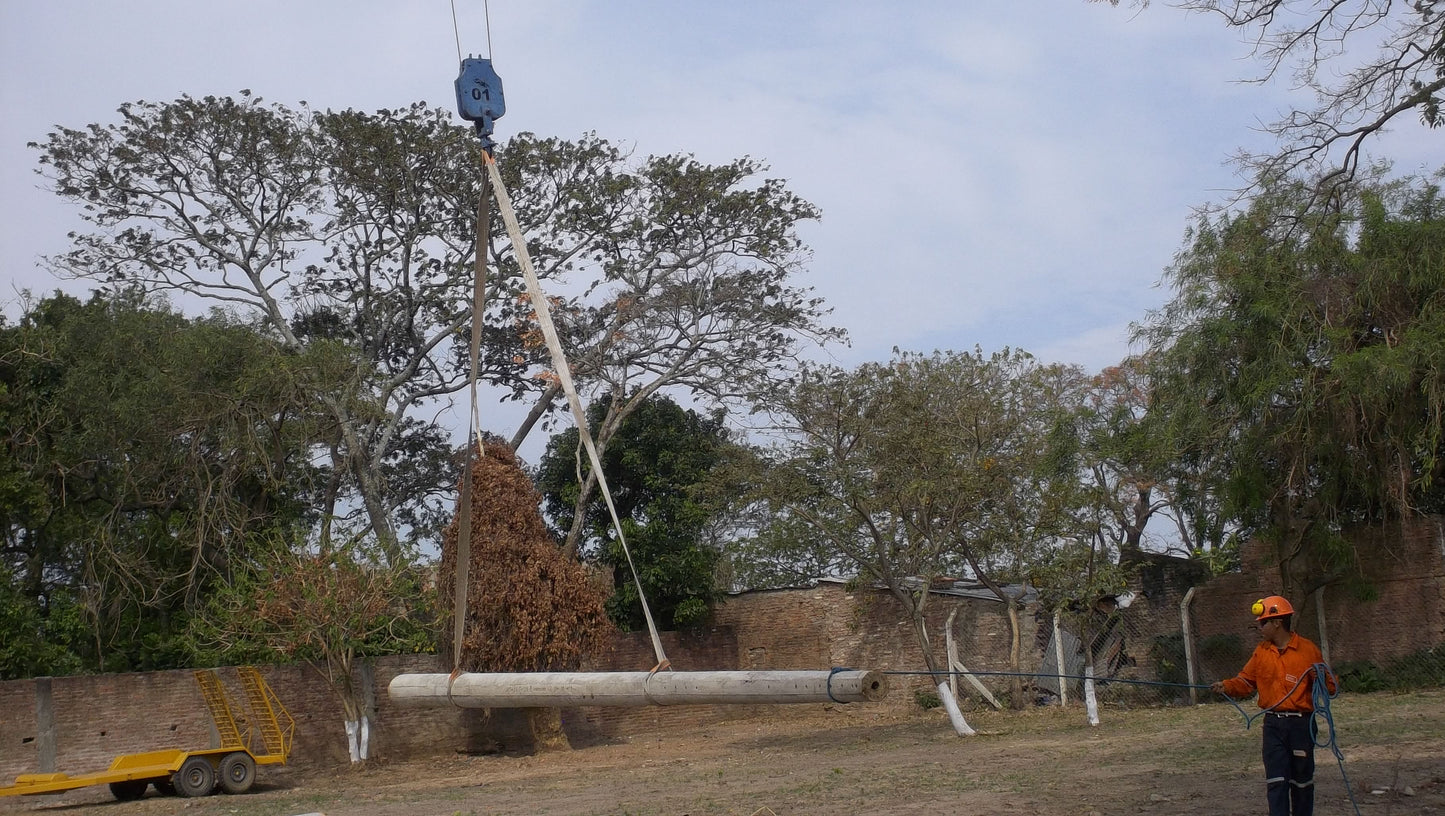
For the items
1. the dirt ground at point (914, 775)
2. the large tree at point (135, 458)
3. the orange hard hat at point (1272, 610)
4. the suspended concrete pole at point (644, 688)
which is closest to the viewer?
the suspended concrete pole at point (644, 688)

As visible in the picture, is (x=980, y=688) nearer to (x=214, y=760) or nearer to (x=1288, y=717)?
(x=214, y=760)

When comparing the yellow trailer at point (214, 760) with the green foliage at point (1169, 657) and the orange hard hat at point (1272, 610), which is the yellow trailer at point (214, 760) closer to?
the orange hard hat at point (1272, 610)

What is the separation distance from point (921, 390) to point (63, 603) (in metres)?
14.0

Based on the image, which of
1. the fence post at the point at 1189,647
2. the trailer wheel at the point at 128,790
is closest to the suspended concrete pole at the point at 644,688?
the trailer wheel at the point at 128,790

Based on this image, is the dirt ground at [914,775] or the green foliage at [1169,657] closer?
the dirt ground at [914,775]

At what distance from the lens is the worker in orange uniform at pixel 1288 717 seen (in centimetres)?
663

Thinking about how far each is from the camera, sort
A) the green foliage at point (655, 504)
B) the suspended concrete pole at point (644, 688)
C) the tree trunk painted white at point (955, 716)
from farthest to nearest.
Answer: the green foliage at point (655, 504), the tree trunk painted white at point (955, 716), the suspended concrete pole at point (644, 688)

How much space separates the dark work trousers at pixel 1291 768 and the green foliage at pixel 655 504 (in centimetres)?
1563

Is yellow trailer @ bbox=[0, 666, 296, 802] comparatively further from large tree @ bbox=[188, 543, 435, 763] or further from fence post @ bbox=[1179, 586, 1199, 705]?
fence post @ bbox=[1179, 586, 1199, 705]

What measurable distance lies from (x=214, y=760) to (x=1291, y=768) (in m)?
12.6

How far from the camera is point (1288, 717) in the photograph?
21.9ft

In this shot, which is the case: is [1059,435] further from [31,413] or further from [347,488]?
[31,413]

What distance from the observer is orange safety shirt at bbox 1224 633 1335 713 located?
666cm

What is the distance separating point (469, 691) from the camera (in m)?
7.03
